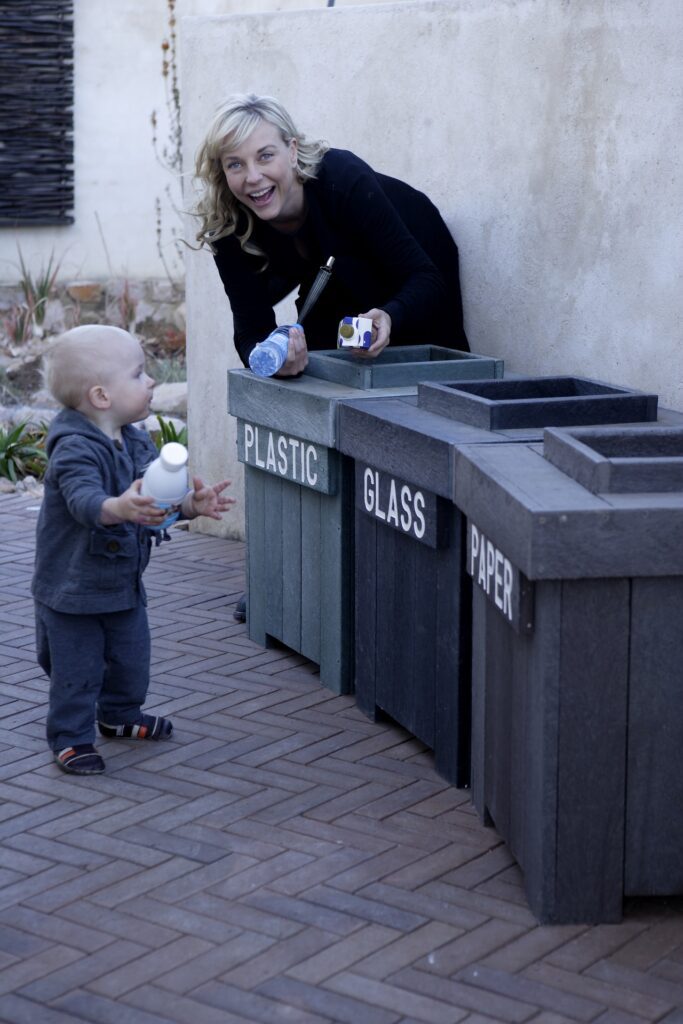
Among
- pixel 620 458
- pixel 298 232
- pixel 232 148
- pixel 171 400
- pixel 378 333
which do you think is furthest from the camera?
pixel 171 400

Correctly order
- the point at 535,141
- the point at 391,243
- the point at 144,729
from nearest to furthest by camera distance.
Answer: the point at 144,729 → the point at 391,243 → the point at 535,141

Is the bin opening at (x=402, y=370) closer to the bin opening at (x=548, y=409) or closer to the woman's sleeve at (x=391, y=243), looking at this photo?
the woman's sleeve at (x=391, y=243)

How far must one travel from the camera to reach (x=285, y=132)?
477 centimetres

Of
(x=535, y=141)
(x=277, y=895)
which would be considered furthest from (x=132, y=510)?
(x=535, y=141)

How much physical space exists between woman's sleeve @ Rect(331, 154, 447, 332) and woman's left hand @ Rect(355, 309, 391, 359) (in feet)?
0.40

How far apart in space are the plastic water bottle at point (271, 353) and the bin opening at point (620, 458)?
1473mm

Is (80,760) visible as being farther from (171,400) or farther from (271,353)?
(171,400)

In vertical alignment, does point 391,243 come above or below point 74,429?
above

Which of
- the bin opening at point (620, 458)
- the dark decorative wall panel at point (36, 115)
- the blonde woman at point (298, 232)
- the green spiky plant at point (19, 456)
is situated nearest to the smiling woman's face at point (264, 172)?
the blonde woman at point (298, 232)

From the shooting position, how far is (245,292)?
Answer: 4.98m

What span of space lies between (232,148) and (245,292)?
52 cm

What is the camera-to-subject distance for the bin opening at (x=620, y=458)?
2.97 meters

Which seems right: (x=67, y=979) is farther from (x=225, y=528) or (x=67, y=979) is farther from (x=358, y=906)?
(x=225, y=528)

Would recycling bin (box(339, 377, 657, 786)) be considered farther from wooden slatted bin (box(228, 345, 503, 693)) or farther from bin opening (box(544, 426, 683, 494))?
bin opening (box(544, 426, 683, 494))
